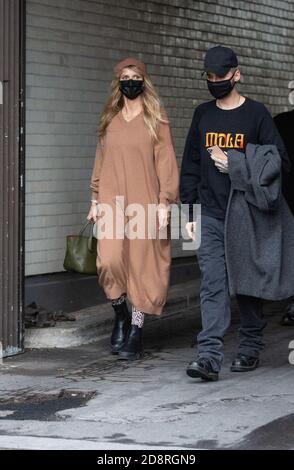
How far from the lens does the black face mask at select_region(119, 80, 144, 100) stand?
891 centimetres

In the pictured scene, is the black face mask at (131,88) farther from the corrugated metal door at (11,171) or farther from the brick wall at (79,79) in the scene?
the brick wall at (79,79)

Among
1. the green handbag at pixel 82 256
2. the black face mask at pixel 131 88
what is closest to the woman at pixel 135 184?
the black face mask at pixel 131 88

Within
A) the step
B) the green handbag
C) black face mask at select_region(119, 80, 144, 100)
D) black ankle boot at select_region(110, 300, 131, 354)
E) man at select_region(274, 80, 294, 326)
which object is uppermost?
black face mask at select_region(119, 80, 144, 100)

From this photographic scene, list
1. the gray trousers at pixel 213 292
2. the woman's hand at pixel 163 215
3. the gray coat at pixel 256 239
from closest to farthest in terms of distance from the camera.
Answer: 1. the gray coat at pixel 256 239
2. the gray trousers at pixel 213 292
3. the woman's hand at pixel 163 215

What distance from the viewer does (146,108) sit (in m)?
8.97

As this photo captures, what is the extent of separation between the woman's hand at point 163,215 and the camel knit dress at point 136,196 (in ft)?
0.15

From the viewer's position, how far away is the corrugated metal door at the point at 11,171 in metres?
8.92

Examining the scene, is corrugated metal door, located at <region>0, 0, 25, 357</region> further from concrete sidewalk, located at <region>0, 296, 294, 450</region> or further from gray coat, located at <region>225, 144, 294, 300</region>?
gray coat, located at <region>225, 144, 294, 300</region>

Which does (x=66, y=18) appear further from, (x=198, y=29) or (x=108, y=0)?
(x=198, y=29)

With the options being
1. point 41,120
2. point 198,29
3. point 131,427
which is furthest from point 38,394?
point 198,29

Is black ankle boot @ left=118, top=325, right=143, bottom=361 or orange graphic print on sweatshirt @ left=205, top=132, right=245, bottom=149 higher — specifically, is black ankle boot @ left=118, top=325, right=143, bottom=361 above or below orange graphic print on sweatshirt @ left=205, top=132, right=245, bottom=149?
below

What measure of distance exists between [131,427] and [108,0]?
7.99m

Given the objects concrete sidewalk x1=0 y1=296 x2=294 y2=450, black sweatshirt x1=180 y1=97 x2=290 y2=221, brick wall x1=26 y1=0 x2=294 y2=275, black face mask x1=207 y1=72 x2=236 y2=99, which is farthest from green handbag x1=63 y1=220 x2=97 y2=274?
black face mask x1=207 y1=72 x2=236 y2=99

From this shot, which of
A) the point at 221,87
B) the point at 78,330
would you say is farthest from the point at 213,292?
the point at 78,330
